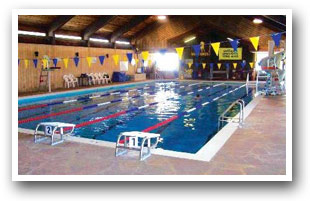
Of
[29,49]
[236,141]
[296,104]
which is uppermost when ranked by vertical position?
[29,49]

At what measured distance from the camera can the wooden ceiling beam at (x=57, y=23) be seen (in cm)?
1503

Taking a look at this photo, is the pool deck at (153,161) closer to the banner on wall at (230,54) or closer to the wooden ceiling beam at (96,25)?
the wooden ceiling beam at (96,25)

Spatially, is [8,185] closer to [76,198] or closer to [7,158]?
[7,158]

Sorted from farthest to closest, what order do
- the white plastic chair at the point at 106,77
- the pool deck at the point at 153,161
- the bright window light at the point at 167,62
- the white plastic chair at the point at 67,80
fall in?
the bright window light at the point at 167,62, the white plastic chair at the point at 106,77, the white plastic chair at the point at 67,80, the pool deck at the point at 153,161

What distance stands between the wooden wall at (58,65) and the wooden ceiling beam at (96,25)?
34.9 inches

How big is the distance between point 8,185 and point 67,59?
1338 cm

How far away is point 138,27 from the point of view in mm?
23141

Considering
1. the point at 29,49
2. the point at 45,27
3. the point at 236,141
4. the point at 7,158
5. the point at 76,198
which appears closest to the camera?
the point at 76,198

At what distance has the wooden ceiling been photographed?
15297 millimetres

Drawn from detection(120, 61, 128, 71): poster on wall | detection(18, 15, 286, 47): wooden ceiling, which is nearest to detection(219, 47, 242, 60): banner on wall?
detection(18, 15, 286, 47): wooden ceiling

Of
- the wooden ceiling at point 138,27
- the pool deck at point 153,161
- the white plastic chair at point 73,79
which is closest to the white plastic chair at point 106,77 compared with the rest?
the wooden ceiling at point 138,27

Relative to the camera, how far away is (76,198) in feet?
12.9

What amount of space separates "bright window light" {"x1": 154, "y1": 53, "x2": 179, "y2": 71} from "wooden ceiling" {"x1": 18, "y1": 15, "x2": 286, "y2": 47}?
1.64m
